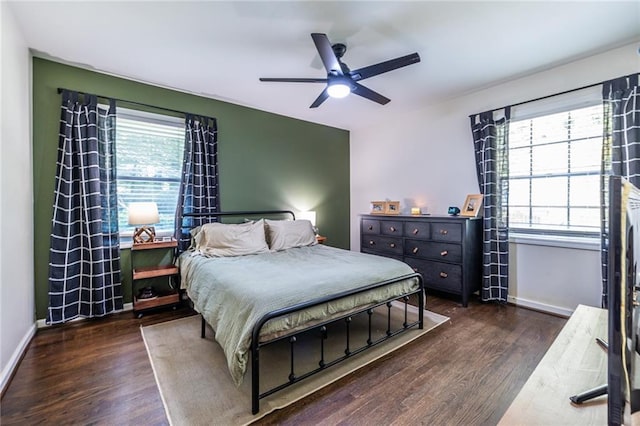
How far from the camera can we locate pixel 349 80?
2447mm

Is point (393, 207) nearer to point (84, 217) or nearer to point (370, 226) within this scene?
point (370, 226)

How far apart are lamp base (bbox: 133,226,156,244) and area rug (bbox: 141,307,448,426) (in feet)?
3.21

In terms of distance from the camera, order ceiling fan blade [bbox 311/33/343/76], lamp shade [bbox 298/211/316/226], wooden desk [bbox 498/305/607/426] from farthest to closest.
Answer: lamp shade [bbox 298/211/316/226] < ceiling fan blade [bbox 311/33/343/76] < wooden desk [bbox 498/305/607/426]

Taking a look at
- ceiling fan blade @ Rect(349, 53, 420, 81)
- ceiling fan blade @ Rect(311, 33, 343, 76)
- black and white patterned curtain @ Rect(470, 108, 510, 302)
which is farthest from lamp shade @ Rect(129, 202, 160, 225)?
black and white patterned curtain @ Rect(470, 108, 510, 302)

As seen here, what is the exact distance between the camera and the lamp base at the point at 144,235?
3.25 metres

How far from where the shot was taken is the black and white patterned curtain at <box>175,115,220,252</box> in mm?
3600

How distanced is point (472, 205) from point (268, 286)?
2785mm

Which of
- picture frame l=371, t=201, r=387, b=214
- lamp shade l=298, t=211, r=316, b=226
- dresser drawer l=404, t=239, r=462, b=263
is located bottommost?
dresser drawer l=404, t=239, r=462, b=263

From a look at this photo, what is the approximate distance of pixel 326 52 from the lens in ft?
7.09

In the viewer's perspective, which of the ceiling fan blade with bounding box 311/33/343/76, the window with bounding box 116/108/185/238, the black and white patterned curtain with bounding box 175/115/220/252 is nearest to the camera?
the ceiling fan blade with bounding box 311/33/343/76

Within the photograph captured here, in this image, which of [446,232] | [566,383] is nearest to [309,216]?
[446,232]

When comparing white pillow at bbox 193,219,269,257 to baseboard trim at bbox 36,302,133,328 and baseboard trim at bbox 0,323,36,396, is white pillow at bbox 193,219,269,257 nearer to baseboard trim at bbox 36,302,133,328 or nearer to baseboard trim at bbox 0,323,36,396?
baseboard trim at bbox 36,302,133,328

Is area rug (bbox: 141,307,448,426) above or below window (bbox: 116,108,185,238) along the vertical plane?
below

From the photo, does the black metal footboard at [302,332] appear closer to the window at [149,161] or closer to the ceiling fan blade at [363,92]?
the ceiling fan blade at [363,92]
